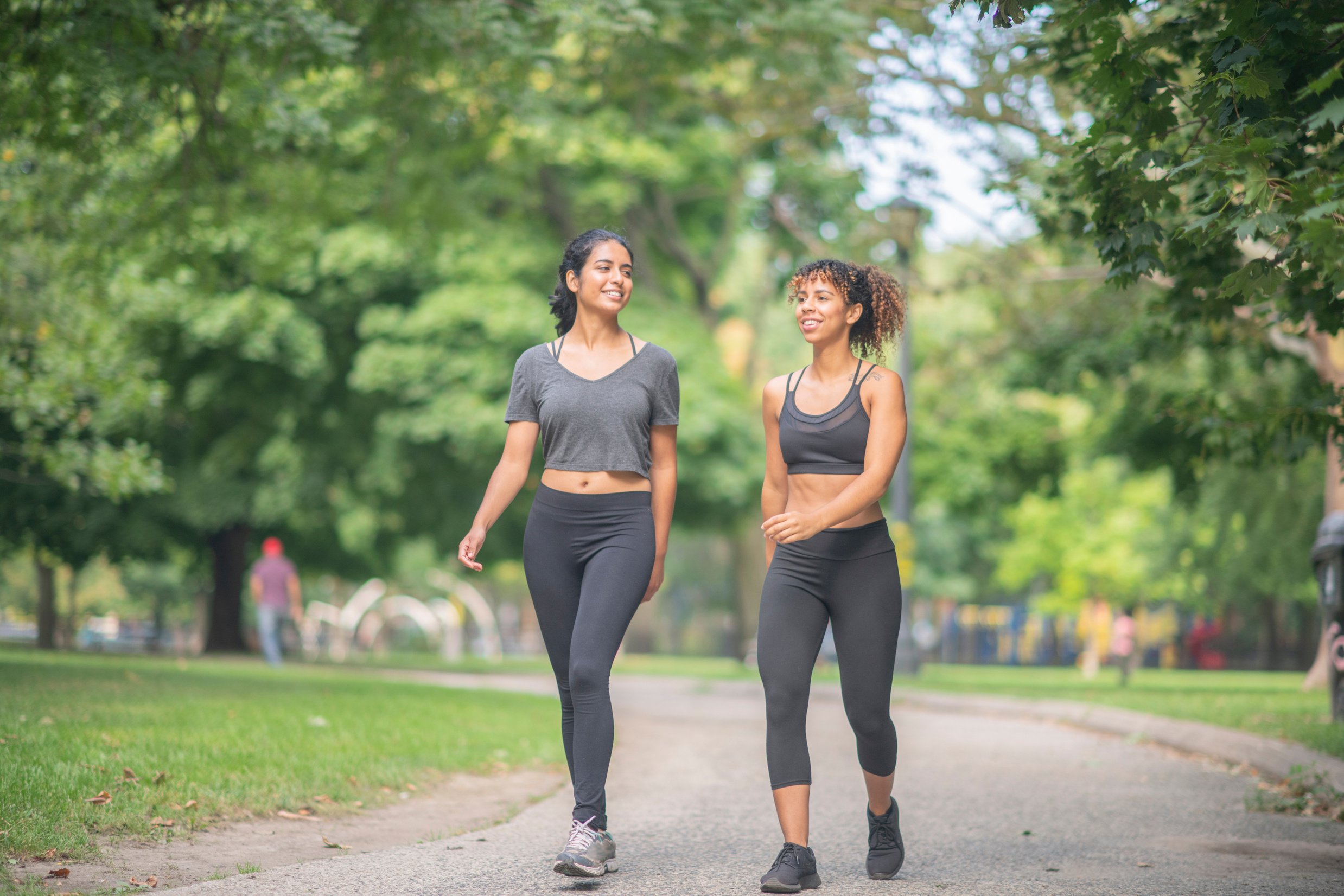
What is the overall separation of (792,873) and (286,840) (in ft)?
7.35

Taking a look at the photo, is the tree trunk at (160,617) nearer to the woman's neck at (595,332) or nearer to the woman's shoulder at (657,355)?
the woman's neck at (595,332)

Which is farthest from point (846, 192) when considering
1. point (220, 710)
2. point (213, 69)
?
point (220, 710)

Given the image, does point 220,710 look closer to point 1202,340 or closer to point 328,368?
point 1202,340

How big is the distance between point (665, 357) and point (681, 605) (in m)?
49.4

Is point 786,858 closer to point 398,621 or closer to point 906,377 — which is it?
point 906,377

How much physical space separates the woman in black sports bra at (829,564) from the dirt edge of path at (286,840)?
187 centimetres

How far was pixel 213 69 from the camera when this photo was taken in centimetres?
969

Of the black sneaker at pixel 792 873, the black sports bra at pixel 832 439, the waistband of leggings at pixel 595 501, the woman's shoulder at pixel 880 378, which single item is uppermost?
the woman's shoulder at pixel 880 378

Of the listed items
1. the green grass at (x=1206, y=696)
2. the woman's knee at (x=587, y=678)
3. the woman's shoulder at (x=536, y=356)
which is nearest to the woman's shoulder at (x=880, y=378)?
the woman's shoulder at (x=536, y=356)

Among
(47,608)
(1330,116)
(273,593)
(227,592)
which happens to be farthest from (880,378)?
(47,608)

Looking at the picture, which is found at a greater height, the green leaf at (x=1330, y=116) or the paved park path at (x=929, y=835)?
the green leaf at (x=1330, y=116)

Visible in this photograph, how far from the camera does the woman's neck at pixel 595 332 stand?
200 inches

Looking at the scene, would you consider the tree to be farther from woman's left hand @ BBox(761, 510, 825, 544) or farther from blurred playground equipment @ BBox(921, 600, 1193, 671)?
blurred playground equipment @ BBox(921, 600, 1193, 671)

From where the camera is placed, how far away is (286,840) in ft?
18.4
